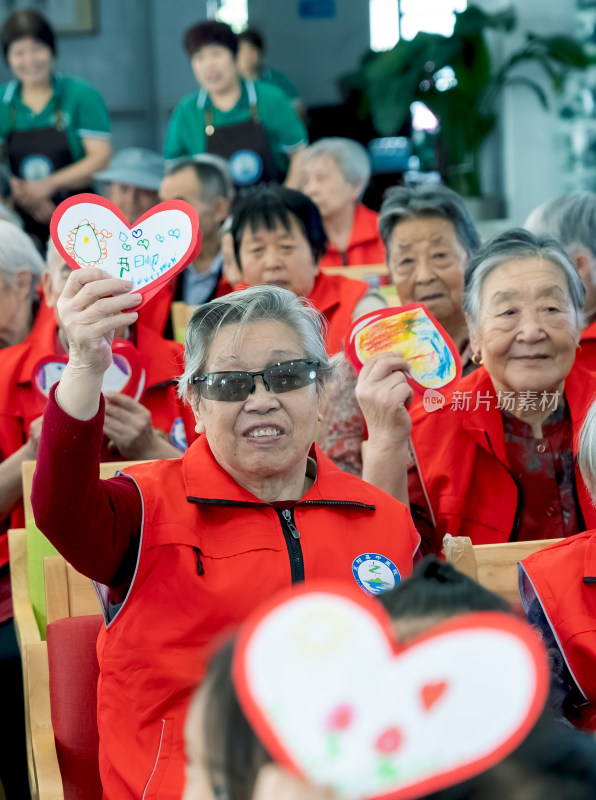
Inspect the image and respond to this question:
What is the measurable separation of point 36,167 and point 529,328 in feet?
12.0

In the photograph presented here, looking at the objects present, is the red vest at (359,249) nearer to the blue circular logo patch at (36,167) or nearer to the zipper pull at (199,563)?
the blue circular logo patch at (36,167)

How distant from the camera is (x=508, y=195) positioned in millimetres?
6996

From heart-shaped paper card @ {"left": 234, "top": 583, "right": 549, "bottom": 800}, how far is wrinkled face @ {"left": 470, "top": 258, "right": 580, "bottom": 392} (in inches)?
61.9

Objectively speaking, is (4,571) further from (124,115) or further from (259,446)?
(124,115)

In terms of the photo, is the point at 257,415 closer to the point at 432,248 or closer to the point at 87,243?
the point at 87,243

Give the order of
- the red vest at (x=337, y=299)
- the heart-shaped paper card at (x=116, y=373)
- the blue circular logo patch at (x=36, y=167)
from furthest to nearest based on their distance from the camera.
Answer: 1. the blue circular logo patch at (x=36, y=167)
2. the red vest at (x=337, y=299)
3. the heart-shaped paper card at (x=116, y=373)

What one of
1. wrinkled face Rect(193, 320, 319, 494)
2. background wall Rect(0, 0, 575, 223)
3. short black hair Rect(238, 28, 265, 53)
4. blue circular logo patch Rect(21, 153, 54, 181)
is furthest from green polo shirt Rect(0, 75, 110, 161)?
wrinkled face Rect(193, 320, 319, 494)

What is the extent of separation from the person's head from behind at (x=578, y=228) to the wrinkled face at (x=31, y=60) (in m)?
2.94

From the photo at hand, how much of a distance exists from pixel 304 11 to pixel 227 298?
8303 millimetres

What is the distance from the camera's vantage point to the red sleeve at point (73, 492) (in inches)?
57.0

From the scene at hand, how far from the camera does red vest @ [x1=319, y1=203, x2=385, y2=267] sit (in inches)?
182

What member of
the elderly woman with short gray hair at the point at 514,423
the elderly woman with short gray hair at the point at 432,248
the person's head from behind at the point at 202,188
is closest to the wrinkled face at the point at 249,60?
the person's head from behind at the point at 202,188

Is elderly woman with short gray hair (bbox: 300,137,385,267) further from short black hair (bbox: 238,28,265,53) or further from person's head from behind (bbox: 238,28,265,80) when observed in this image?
short black hair (bbox: 238,28,265,53)

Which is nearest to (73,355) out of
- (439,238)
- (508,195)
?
(439,238)
